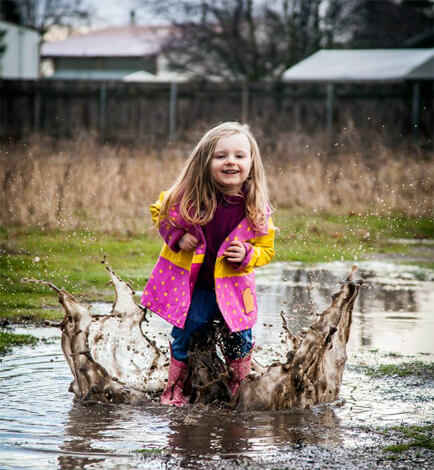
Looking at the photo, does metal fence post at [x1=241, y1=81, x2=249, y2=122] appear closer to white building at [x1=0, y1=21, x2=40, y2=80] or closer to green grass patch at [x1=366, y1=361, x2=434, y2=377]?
green grass patch at [x1=366, y1=361, x2=434, y2=377]

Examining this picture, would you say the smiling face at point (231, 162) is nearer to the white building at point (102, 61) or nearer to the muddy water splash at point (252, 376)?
the muddy water splash at point (252, 376)

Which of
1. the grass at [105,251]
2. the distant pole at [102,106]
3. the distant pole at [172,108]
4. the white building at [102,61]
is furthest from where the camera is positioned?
the white building at [102,61]

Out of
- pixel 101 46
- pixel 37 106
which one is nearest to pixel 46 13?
pixel 101 46

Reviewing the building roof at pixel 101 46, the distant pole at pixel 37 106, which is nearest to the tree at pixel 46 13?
the building roof at pixel 101 46

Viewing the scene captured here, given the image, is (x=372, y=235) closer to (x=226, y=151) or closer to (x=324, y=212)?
(x=324, y=212)

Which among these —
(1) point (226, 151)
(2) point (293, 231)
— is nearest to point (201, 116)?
(2) point (293, 231)

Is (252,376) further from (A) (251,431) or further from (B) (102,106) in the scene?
(B) (102,106)

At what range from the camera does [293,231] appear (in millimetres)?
11383

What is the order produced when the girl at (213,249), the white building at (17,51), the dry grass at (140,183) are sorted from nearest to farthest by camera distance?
1. the girl at (213,249)
2. the dry grass at (140,183)
3. the white building at (17,51)

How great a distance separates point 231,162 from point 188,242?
1.55 feet

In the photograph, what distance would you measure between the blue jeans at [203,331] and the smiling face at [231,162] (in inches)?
22.7

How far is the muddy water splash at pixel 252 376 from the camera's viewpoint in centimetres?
460

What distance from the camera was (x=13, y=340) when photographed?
19.9ft

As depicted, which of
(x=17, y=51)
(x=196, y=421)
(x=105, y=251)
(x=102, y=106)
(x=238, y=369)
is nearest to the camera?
(x=196, y=421)
